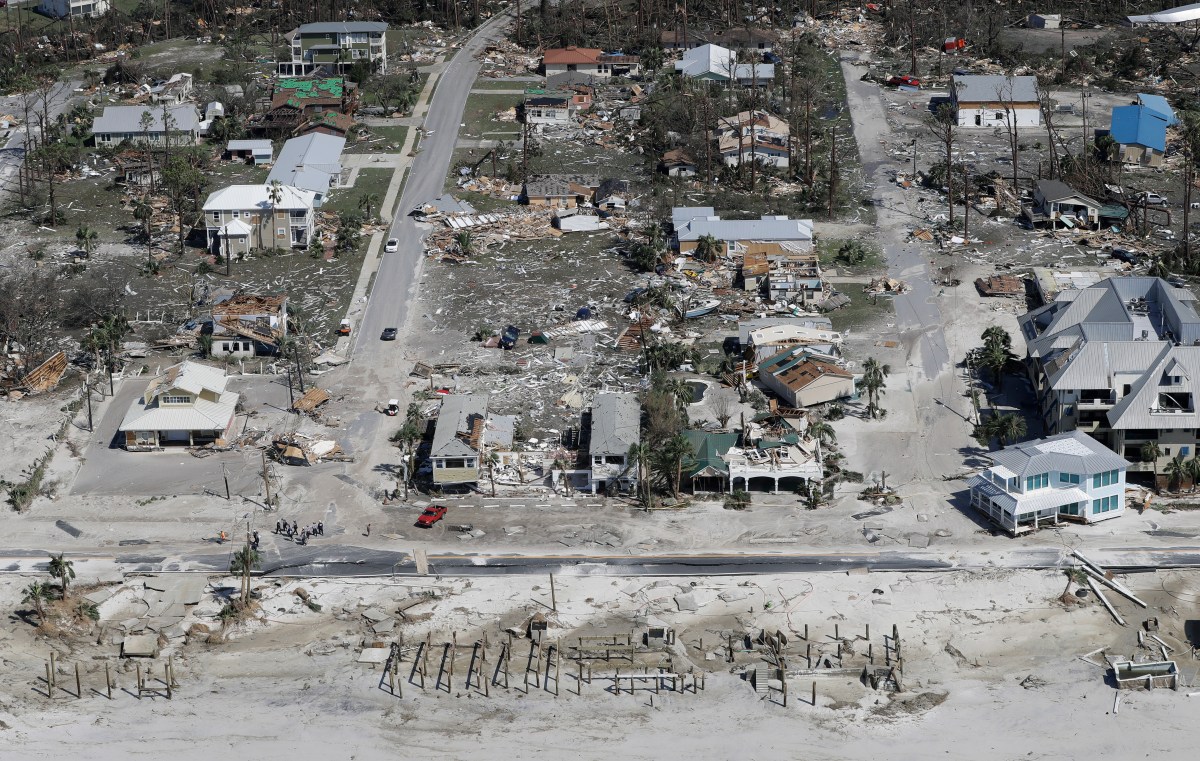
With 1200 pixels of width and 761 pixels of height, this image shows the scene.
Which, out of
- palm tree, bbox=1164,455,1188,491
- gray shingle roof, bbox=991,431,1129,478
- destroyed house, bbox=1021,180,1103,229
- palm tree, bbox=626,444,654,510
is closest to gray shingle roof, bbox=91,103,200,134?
palm tree, bbox=626,444,654,510

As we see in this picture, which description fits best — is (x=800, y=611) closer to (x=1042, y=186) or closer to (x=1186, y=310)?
(x=1186, y=310)

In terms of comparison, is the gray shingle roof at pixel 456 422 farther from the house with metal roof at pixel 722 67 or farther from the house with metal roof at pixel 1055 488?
the house with metal roof at pixel 722 67

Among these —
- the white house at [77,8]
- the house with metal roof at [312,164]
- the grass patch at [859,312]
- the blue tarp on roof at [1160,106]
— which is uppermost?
the white house at [77,8]

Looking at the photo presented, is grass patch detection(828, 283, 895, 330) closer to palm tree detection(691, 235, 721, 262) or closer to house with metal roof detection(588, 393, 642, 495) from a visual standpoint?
palm tree detection(691, 235, 721, 262)

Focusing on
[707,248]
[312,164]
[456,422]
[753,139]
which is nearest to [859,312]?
[707,248]

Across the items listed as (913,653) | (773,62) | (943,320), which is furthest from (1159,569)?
(773,62)

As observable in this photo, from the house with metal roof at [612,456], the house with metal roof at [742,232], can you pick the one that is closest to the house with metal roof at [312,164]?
the house with metal roof at [742,232]

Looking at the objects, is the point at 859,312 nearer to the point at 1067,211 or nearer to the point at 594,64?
the point at 1067,211

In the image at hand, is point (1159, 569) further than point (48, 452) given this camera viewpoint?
No
